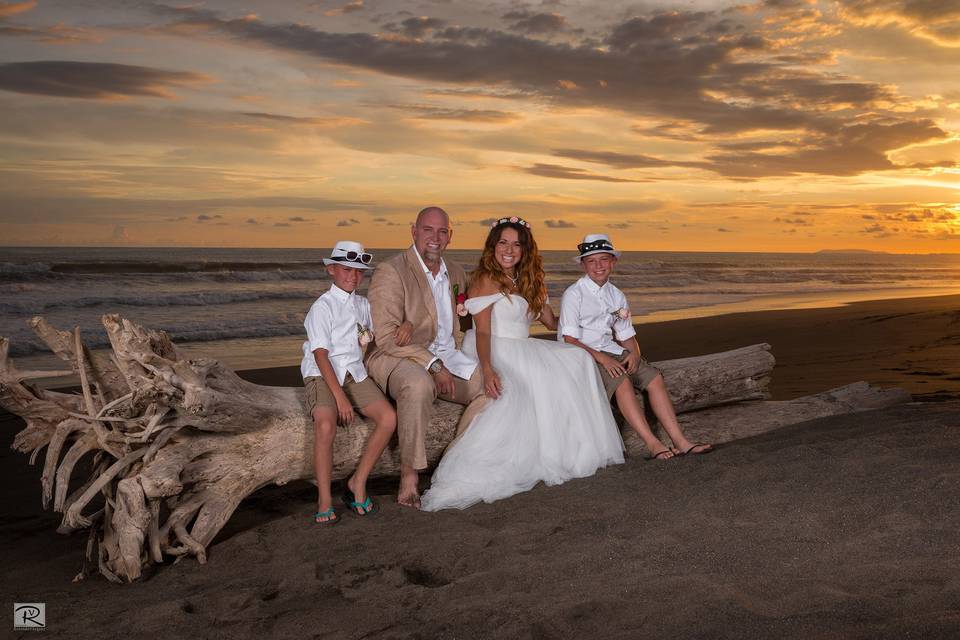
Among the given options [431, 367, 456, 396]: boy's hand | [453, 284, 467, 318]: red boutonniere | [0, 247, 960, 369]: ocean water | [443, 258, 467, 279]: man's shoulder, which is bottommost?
[0, 247, 960, 369]: ocean water

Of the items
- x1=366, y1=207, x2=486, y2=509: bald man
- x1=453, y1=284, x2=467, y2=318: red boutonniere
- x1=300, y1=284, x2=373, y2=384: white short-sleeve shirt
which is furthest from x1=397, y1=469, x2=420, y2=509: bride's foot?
x1=453, y1=284, x2=467, y2=318: red boutonniere

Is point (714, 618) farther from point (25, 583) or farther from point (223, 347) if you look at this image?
point (223, 347)

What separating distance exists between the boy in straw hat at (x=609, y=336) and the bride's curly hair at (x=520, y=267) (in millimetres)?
307

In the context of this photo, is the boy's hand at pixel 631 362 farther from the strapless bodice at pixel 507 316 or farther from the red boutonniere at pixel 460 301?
the red boutonniere at pixel 460 301

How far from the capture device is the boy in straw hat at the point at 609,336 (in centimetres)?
643

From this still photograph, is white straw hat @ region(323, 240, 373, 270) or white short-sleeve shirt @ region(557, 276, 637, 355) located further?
white short-sleeve shirt @ region(557, 276, 637, 355)

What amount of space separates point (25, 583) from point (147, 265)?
106 ft

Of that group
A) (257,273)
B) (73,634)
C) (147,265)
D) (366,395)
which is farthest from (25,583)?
(147,265)

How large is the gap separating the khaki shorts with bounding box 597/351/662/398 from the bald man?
3.67 feet

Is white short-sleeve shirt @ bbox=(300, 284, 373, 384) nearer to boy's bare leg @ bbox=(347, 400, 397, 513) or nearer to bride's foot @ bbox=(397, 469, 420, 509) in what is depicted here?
boy's bare leg @ bbox=(347, 400, 397, 513)

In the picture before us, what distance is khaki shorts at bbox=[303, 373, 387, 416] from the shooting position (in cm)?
541

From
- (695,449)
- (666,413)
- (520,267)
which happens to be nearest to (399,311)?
(520,267)

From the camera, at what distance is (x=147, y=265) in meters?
34.5

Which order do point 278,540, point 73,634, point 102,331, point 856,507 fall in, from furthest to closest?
point 102,331 → point 278,540 → point 856,507 → point 73,634
